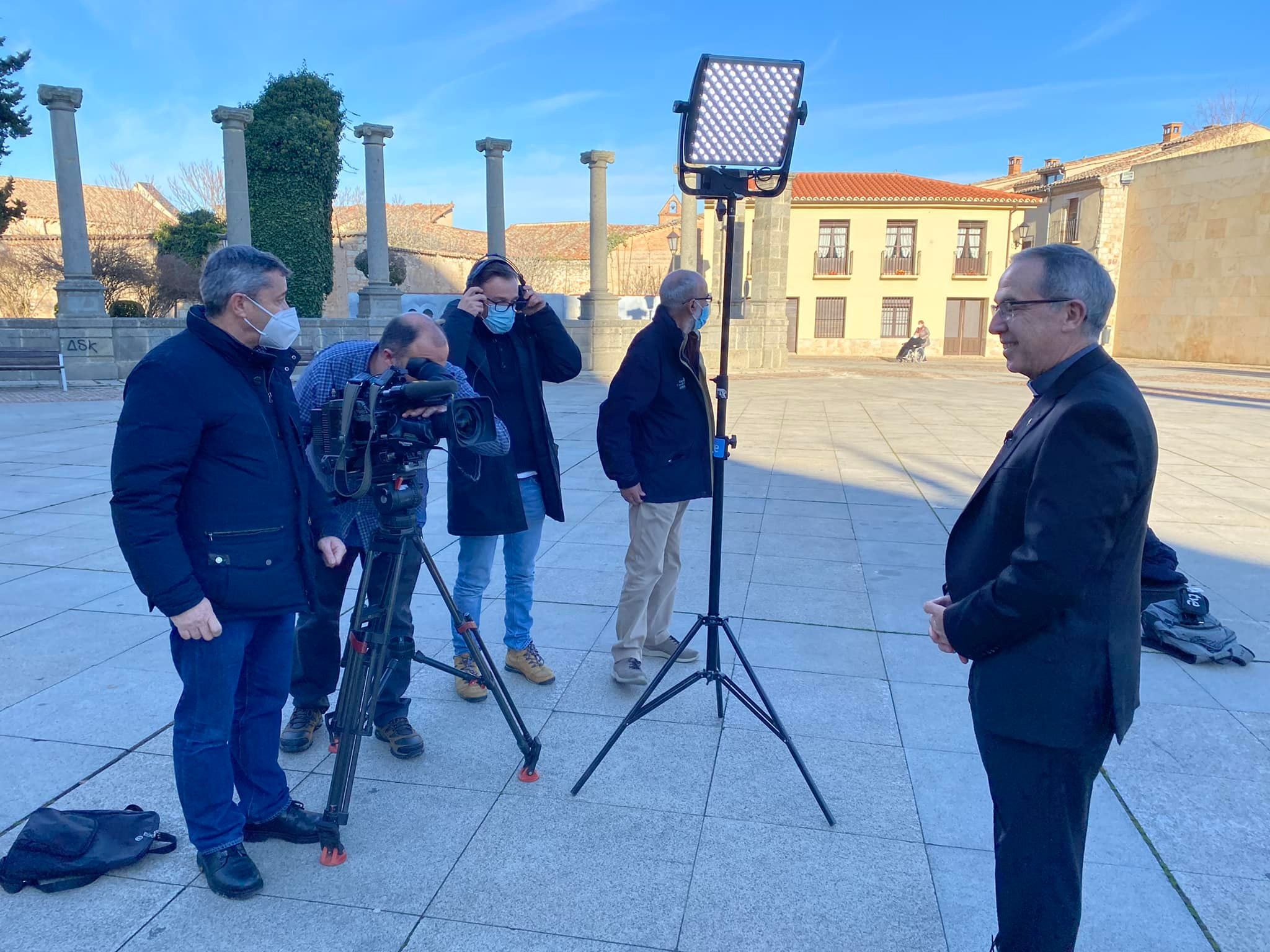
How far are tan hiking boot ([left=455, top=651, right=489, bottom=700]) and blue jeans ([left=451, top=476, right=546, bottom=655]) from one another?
52mm

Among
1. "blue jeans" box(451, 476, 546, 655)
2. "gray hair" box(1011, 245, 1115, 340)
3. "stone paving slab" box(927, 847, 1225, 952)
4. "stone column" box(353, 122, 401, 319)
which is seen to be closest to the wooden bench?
"stone column" box(353, 122, 401, 319)

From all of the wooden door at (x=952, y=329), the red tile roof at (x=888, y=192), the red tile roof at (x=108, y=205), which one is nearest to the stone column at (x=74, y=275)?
the red tile roof at (x=108, y=205)

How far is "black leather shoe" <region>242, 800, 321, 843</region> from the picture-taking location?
8.91 feet

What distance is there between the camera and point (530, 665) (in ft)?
12.9

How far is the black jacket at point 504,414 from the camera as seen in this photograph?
355 centimetres

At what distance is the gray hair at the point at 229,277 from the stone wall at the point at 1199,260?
35.3 metres

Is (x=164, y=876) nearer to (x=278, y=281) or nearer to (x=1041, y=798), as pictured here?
(x=278, y=281)

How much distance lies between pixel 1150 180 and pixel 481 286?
3850cm

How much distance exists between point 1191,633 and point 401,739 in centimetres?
378

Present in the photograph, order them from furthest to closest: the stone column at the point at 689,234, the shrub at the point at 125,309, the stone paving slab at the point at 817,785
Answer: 1. the stone column at the point at 689,234
2. the shrub at the point at 125,309
3. the stone paving slab at the point at 817,785

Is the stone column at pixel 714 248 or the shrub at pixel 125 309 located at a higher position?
the stone column at pixel 714 248

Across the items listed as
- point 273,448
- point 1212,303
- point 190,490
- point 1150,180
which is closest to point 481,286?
point 273,448

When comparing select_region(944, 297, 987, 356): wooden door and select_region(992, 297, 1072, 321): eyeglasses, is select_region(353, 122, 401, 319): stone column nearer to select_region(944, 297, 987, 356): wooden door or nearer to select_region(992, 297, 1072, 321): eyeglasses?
select_region(992, 297, 1072, 321): eyeglasses

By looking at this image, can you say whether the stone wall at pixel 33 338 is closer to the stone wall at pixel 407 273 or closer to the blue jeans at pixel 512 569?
the stone wall at pixel 407 273
